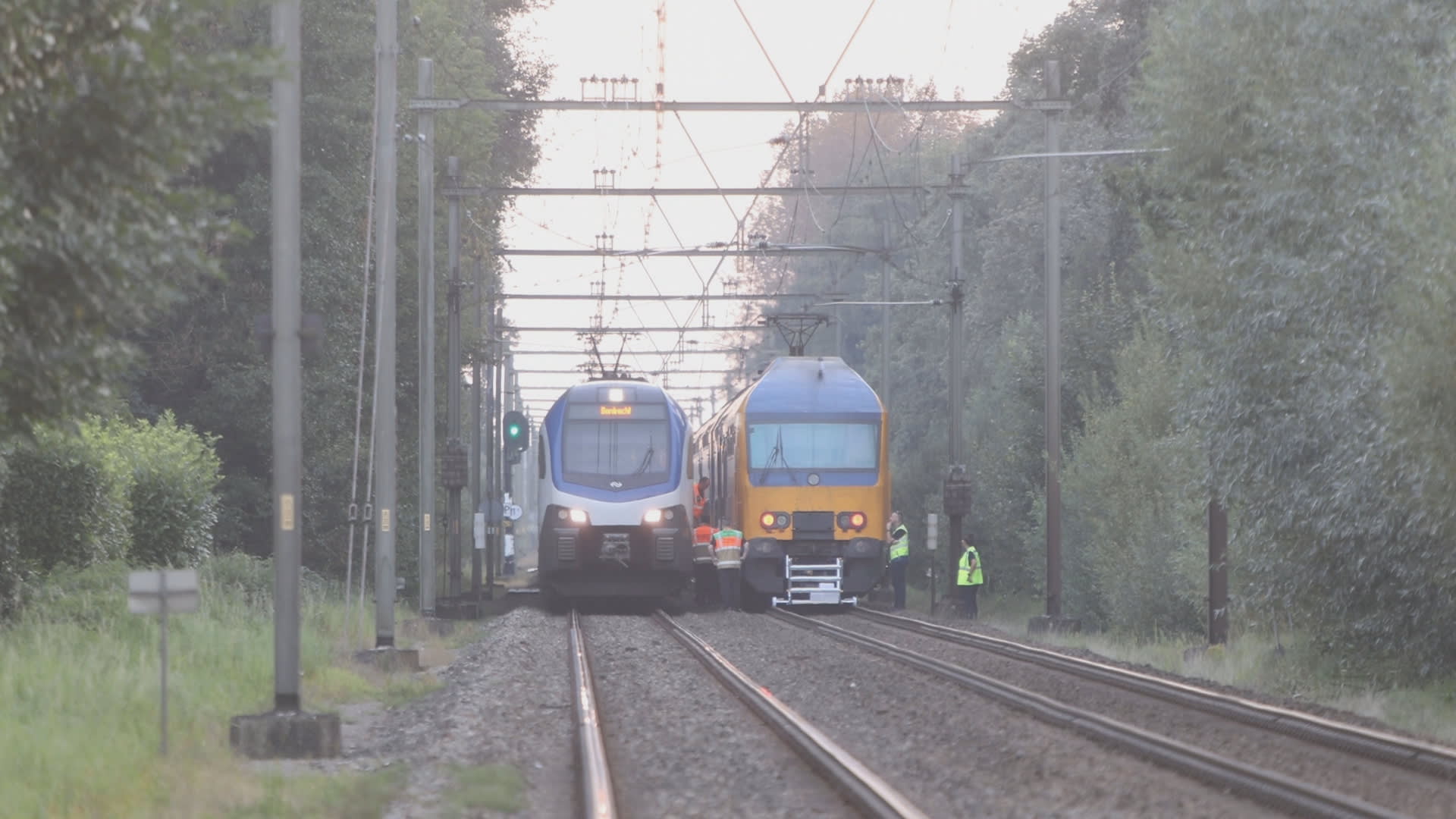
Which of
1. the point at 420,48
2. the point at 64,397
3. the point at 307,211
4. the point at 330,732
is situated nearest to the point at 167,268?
the point at 64,397

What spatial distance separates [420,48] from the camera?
124 feet

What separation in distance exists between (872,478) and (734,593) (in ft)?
10.9

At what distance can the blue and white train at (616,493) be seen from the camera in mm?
28641

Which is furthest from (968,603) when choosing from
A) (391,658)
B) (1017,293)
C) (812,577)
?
(1017,293)

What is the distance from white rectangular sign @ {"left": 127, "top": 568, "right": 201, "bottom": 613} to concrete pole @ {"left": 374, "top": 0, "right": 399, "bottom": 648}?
7.87m

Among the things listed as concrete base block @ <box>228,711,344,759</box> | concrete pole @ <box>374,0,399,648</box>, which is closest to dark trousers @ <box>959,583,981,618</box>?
concrete pole @ <box>374,0,399,648</box>

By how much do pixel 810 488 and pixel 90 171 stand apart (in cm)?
2250

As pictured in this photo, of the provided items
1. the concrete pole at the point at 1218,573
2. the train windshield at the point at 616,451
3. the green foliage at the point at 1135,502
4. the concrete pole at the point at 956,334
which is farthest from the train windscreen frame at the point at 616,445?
the concrete pole at the point at 1218,573

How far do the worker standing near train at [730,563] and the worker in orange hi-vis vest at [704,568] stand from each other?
29.7 inches

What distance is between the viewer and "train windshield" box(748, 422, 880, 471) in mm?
29844

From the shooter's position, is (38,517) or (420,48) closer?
(38,517)

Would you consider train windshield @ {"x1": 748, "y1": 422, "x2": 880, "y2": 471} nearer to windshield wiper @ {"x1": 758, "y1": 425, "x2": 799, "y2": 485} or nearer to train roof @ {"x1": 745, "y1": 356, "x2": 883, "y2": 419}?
windshield wiper @ {"x1": 758, "y1": 425, "x2": 799, "y2": 485}

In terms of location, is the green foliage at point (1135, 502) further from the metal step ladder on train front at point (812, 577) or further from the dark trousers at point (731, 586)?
the dark trousers at point (731, 586)

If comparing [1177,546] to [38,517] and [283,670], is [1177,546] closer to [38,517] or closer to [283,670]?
[38,517]
